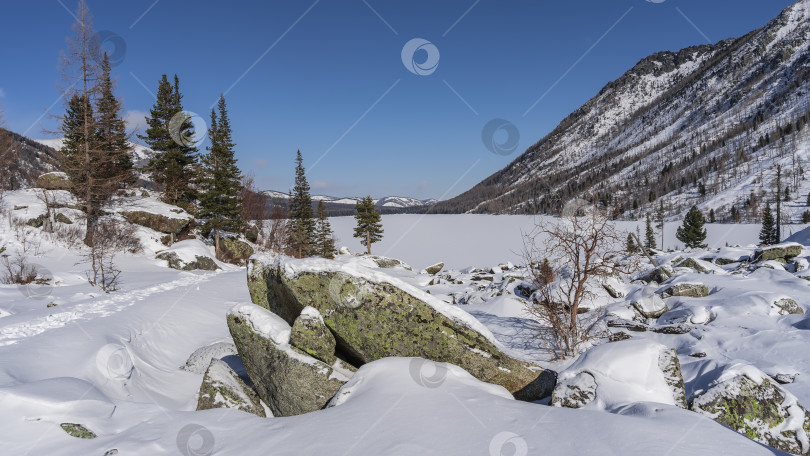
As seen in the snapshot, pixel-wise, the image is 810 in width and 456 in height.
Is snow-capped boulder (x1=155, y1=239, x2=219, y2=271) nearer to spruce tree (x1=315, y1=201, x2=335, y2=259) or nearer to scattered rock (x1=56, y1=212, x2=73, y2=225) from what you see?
scattered rock (x1=56, y1=212, x2=73, y2=225)

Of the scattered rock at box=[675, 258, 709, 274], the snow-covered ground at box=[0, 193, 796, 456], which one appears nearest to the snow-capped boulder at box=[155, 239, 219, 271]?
the snow-covered ground at box=[0, 193, 796, 456]

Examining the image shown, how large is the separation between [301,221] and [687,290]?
3896cm

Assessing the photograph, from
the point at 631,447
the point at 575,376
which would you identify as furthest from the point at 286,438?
the point at 575,376

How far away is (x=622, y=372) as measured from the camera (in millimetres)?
5586

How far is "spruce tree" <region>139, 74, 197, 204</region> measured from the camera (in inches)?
1399

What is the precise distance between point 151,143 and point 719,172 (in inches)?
7438

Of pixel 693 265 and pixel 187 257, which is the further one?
pixel 187 257

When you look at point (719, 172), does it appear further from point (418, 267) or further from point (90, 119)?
point (90, 119)

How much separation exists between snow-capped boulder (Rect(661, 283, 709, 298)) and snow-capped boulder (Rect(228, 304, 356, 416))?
1418 centimetres

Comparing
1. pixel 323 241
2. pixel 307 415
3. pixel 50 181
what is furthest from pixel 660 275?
pixel 50 181

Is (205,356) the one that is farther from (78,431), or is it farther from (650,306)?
(650,306)

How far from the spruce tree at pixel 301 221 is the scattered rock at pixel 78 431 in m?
39.5

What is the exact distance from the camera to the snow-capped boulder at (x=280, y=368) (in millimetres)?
6441

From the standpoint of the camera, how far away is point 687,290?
14383mm
